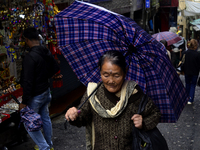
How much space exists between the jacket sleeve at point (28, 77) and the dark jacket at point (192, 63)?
510 centimetres

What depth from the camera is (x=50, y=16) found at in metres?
5.98

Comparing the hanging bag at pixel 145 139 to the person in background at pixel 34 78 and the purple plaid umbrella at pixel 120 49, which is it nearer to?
the purple plaid umbrella at pixel 120 49

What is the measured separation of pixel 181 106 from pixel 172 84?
1.05 feet

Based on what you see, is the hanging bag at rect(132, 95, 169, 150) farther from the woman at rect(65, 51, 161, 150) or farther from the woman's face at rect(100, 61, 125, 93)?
the woman's face at rect(100, 61, 125, 93)

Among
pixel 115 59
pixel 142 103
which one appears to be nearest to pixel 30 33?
pixel 115 59

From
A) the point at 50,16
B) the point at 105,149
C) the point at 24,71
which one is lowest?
the point at 105,149

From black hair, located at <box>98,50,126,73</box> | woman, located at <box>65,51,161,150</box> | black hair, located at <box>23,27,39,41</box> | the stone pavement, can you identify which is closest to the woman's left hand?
woman, located at <box>65,51,161,150</box>

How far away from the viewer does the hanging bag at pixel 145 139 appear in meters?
2.33

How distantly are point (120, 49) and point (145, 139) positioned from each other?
0.99m

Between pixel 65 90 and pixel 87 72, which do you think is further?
A: pixel 65 90

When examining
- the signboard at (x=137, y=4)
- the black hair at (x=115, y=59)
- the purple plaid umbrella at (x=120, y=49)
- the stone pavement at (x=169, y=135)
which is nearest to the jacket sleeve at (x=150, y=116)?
the purple plaid umbrella at (x=120, y=49)

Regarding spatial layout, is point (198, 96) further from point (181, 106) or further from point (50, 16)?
point (181, 106)

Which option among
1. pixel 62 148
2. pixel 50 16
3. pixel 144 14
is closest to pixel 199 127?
pixel 62 148

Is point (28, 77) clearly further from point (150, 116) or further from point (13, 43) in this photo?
point (150, 116)
